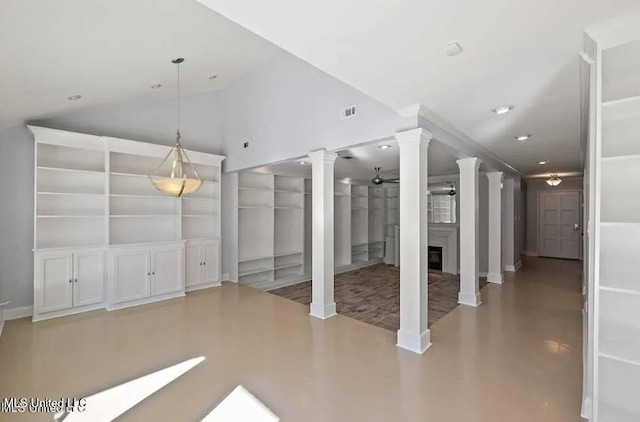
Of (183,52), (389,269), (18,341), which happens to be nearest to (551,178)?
(389,269)

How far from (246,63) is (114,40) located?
2.54 metres

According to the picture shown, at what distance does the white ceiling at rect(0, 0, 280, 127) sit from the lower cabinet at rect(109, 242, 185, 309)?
2208 millimetres

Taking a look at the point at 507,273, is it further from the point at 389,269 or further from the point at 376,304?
the point at 376,304

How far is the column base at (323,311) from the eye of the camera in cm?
414

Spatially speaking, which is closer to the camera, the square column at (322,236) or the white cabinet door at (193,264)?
the square column at (322,236)

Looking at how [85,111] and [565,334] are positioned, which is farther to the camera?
[85,111]

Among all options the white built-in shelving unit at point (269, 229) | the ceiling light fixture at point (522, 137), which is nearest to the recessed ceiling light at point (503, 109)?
the ceiling light fixture at point (522, 137)

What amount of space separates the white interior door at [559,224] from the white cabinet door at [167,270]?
10.5m

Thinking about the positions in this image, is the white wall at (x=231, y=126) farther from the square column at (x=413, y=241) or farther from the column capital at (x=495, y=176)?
the column capital at (x=495, y=176)

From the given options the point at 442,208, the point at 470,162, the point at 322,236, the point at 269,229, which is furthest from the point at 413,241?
the point at 442,208

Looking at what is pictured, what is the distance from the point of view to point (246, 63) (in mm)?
4895

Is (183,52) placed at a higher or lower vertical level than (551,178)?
higher

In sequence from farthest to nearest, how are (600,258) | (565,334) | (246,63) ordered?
(246,63) < (565,334) < (600,258)

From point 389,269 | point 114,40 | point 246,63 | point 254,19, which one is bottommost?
point 389,269
